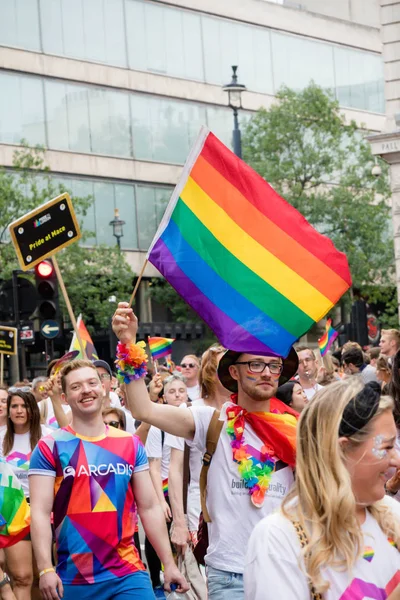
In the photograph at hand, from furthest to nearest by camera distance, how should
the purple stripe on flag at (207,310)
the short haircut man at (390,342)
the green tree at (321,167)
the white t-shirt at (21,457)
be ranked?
the green tree at (321,167) → the short haircut man at (390,342) → the white t-shirt at (21,457) → the purple stripe on flag at (207,310)

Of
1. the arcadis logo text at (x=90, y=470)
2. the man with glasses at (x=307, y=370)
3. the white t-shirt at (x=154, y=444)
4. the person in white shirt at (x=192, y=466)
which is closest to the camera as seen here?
the arcadis logo text at (x=90, y=470)

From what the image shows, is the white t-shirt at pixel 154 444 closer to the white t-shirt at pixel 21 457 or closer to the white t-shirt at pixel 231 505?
the white t-shirt at pixel 21 457

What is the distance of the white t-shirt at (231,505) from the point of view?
5734mm

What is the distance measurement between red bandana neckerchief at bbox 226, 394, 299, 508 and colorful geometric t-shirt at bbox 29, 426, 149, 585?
1005 mm

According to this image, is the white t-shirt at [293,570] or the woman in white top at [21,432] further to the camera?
the woman in white top at [21,432]

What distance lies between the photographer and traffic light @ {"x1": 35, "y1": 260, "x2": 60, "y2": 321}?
13703mm

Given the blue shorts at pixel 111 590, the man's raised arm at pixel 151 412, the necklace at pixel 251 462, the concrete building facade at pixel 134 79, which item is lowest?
the blue shorts at pixel 111 590


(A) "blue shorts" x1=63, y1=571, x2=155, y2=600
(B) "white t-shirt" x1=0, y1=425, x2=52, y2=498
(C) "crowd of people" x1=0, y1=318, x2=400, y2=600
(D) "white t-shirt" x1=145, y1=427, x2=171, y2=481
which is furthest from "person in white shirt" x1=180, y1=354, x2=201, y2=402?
(A) "blue shorts" x1=63, y1=571, x2=155, y2=600

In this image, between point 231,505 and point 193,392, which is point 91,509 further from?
point 193,392

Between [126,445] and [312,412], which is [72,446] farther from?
[312,412]

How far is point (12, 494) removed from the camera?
7.41m

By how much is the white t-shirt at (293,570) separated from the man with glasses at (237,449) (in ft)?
7.35

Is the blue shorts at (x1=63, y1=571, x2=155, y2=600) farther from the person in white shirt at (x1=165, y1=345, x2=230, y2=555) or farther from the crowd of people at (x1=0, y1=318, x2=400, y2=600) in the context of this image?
the person in white shirt at (x1=165, y1=345, x2=230, y2=555)

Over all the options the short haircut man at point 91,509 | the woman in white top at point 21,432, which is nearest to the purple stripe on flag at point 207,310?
the short haircut man at point 91,509
